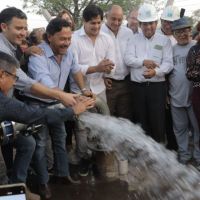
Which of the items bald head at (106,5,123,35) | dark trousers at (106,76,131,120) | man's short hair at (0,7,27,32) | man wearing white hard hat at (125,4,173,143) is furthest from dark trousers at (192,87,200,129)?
man's short hair at (0,7,27,32)

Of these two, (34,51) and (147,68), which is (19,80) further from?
(147,68)

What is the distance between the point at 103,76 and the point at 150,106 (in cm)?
80

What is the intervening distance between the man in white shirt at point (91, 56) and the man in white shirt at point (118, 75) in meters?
0.18

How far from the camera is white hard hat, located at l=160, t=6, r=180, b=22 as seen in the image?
21.0 feet

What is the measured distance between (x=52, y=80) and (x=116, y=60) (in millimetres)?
1328

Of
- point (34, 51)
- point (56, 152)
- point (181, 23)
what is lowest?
point (56, 152)

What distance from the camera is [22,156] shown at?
443cm

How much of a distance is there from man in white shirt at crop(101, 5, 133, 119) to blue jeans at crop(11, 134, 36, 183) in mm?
1855

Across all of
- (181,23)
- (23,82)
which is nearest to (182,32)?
(181,23)

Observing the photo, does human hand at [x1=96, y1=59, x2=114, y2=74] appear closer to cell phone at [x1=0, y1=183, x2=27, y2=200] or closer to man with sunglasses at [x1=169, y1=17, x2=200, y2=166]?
man with sunglasses at [x1=169, y1=17, x2=200, y2=166]

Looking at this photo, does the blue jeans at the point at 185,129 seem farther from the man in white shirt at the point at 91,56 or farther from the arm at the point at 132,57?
the man in white shirt at the point at 91,56

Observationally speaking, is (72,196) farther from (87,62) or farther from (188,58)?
(188,58)

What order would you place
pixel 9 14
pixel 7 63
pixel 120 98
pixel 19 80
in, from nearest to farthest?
pixel 7 63
pixel 19 80
pixel 9 14
pixel 120 98

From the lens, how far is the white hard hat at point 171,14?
6.39 meters
